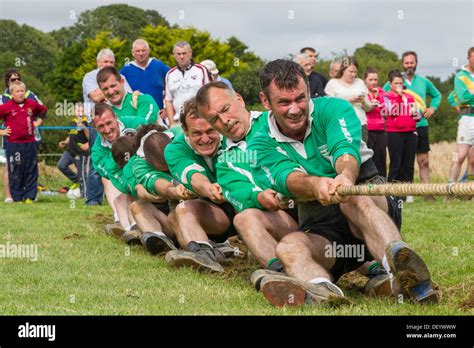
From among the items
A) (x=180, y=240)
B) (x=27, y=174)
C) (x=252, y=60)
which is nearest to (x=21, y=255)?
(x=180, y=240)

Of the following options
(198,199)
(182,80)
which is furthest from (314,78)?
(198,199)

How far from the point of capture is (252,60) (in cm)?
5672

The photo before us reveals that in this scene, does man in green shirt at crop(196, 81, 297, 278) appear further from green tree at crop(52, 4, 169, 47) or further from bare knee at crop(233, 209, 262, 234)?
green tree at crop(52, 4, 169, 47)

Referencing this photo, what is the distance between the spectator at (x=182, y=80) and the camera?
1177 cm

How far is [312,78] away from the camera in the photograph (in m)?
12.6

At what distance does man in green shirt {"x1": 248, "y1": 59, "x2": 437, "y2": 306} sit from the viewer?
5.09 metres

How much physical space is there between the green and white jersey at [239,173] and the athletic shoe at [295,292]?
1118 mm

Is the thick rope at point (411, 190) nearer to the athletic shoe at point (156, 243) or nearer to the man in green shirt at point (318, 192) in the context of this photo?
the man in green shirt at point (318, 192)

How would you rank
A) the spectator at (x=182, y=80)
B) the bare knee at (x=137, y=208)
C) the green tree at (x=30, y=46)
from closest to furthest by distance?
the bare knee at (x=137, y=208) < the spectator at (x=182, y=80) < the green tree at (x=30, y=46)

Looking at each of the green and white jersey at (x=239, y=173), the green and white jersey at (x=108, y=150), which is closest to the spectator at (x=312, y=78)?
the green and white jersey at (x=108, y=150)

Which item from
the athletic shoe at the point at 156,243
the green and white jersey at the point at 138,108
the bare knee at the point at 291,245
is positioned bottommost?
the athletic shoe at the point at 156,243

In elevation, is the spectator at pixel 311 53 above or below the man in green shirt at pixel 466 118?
above
